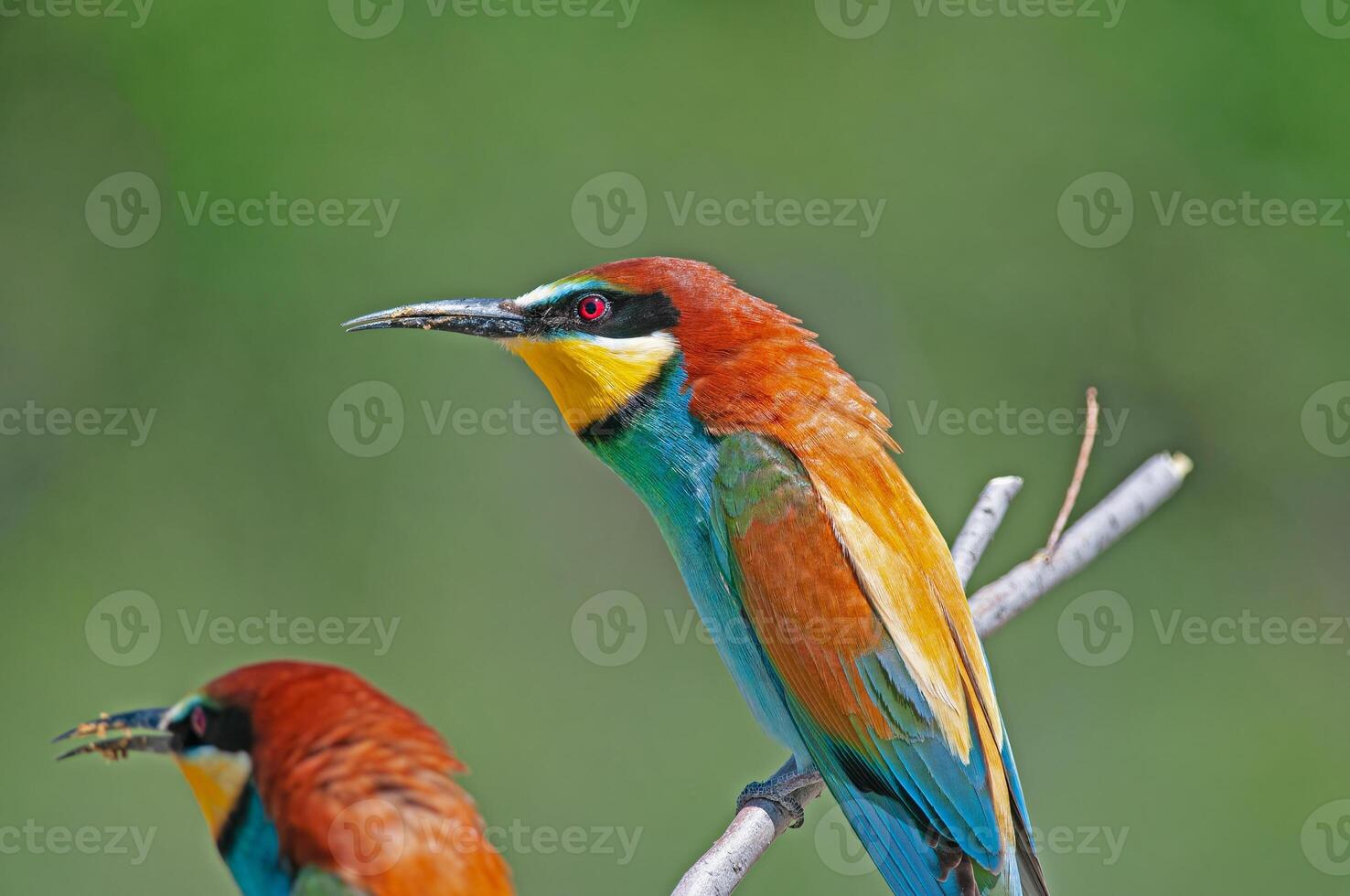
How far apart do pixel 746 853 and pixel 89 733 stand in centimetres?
94

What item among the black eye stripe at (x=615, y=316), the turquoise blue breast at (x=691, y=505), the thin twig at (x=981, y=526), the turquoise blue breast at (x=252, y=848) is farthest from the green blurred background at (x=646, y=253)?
the turquoise blue breast at (x=252, y=848)

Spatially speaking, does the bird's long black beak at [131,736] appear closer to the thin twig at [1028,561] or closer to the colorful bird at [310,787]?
the colorful bird at [310,787]

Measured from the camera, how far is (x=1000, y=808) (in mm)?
Result: 1938

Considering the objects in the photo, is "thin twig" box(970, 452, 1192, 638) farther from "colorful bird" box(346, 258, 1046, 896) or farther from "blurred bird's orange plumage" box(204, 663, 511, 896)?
"blurred bird's orange plumage" box(204, 663, 511, 896)

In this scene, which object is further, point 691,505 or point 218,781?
point 691,505

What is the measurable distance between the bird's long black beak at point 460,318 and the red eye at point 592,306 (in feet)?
0.28

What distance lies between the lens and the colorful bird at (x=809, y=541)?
6.24 feet

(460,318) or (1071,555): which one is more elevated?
(460,318)

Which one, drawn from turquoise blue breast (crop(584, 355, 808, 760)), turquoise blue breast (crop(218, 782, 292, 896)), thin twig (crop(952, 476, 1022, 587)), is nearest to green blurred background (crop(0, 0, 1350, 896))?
thin twig (crop(952, 476, 1022, 587))

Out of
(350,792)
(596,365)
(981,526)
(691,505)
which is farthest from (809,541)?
(350,792)

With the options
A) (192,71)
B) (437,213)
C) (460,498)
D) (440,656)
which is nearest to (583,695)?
(440,656)

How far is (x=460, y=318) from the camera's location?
1833mm

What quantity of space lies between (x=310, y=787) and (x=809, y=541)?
88 centimetres

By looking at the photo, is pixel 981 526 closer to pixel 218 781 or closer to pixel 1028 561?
pixel 1028 561
